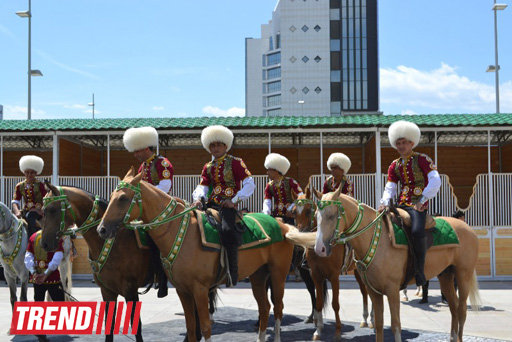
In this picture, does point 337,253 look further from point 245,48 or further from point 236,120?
point 245,48

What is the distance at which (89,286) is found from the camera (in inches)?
551

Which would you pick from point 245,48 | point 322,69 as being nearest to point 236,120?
point 322,69

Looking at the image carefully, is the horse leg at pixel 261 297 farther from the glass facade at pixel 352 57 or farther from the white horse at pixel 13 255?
the glass facade at pixel 352 57

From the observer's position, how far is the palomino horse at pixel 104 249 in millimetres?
6129

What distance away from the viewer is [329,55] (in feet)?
296

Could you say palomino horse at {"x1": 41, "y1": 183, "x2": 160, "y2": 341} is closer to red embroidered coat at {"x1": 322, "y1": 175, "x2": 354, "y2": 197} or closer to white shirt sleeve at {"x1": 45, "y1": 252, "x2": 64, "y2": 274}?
white shirt sleeve at {"x1": 45, "y1": 252, "x2": 64, "y2": 274}

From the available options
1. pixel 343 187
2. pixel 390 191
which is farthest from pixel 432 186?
pixel 343 187

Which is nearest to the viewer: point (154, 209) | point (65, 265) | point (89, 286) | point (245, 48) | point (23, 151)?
point (154, 209)

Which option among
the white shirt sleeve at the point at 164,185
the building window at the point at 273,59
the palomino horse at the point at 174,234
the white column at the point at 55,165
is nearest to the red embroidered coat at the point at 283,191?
the white shirt sleeve at the point at 164,185

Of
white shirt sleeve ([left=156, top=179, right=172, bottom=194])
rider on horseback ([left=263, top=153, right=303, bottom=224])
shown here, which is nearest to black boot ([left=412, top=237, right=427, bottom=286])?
white shirt sleeve ([left=156, top=179, right=172, bottom=194])

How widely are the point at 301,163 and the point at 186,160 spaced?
424 centimetres

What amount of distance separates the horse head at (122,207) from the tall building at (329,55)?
274ft

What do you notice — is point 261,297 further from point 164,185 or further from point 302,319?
point 302,319

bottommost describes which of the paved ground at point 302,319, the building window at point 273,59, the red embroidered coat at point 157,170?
the paved ground at point 302,319
